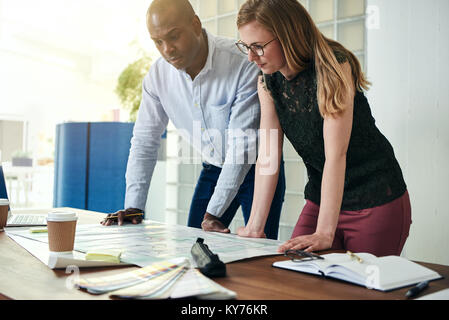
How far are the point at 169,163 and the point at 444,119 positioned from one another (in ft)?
7.13

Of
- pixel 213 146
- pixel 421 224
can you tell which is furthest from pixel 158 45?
pixel 421 224

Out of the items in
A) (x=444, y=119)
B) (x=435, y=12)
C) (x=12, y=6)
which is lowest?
(x=444, y=119)

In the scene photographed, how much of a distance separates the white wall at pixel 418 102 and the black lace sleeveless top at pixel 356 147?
1081 millimetres

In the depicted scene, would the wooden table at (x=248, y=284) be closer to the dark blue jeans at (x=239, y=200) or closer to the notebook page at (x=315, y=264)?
the notebook page at (x=315, y=264)

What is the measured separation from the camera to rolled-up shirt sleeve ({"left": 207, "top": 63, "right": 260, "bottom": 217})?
145 centimetres

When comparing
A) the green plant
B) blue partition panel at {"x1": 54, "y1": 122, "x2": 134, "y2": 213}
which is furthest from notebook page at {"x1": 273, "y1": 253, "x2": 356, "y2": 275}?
the green plant

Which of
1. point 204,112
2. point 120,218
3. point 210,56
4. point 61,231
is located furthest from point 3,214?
point 210,56

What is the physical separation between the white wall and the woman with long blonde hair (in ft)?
3.54

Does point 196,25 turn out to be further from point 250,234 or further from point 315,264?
point 315,264

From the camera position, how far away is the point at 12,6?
669 cm

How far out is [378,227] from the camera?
1172 millimetres

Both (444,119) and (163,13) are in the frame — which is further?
(444,119)

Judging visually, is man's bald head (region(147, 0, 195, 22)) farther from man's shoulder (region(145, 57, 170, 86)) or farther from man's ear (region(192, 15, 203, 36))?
man's shoulder (region(145, 57, 170, 86))
